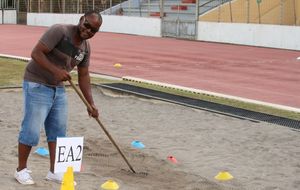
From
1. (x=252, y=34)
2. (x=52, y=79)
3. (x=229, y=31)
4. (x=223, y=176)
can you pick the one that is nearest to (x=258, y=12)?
(x=252, y=34)

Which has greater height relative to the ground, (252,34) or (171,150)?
(252,34)

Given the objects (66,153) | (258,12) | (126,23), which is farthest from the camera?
(126,23)

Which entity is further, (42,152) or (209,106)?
(209,106)

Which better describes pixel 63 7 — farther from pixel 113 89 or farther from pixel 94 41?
pixel 113 89

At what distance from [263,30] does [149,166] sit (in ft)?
64.9

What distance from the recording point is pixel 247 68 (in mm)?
17594

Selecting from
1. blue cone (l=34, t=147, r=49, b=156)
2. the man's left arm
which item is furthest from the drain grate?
the man's left arm

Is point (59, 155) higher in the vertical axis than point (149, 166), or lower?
higher

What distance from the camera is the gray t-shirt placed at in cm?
524

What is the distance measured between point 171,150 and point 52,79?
99.1 inches

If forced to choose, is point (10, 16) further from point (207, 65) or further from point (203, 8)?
point (207, 65)

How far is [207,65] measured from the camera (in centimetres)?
1830

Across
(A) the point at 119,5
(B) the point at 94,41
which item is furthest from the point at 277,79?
(A) the point at 119,5

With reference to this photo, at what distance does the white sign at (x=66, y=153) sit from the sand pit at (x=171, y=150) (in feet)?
1.67
